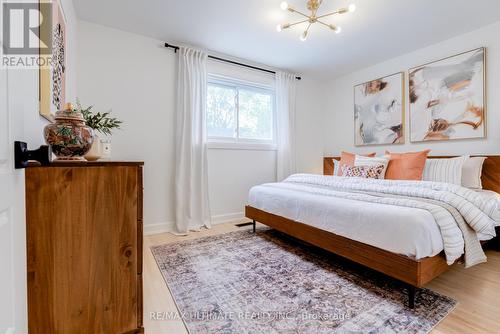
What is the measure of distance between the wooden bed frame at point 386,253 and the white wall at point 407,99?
14.3 inches

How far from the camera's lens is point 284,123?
384 cm

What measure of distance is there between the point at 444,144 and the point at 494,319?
225 cm

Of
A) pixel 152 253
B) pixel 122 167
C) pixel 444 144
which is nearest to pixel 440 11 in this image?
pixel 444 144

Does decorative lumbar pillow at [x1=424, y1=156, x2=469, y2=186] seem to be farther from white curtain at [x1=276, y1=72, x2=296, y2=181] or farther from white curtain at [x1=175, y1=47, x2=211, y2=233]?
white curtain at [x1=175, y1=47, x2=211, y2=233]

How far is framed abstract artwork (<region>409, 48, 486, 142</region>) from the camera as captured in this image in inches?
104

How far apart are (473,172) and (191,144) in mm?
3184

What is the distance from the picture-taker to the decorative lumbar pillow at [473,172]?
244 centimetres

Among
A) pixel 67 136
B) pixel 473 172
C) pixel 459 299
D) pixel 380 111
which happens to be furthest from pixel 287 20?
pixel 459 299

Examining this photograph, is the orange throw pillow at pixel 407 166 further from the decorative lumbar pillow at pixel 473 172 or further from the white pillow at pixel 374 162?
the decorative lumbar pillow at pixel 473 172

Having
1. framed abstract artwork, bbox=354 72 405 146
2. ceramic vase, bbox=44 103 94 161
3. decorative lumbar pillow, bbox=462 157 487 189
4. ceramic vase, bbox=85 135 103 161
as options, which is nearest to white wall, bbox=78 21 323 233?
ceramic vase, bbox=85 135 103 161

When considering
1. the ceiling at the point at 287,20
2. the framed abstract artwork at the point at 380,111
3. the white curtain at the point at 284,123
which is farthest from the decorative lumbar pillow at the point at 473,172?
the white curtain at the point at 284,123

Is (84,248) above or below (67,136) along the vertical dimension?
below

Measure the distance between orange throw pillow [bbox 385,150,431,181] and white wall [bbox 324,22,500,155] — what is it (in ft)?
1.67

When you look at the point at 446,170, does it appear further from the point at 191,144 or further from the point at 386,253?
the point at 191,144
